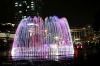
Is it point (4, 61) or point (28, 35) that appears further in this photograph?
point (28, 35)

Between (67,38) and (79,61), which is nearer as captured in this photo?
(79,61)

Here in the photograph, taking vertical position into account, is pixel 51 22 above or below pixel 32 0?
below

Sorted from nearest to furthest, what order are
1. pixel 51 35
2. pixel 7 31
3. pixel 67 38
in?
pixel 67 38, pixel 51 35, pixel 7 31

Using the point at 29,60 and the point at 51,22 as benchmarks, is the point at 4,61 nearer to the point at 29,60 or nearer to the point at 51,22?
the point at 29,60

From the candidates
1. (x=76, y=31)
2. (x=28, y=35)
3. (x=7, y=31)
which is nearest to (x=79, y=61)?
(x=28, y=35)

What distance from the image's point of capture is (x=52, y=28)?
2967 centimetres

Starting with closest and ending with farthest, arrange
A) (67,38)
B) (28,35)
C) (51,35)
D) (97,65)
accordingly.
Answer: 1. (97,65)
2. (67,38)
3. (51,35)
4. (28,35)

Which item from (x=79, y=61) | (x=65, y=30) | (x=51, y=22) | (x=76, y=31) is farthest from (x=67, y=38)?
(x=76, y=31)

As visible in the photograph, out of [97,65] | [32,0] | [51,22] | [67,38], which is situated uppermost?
[32,0]

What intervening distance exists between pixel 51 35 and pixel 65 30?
98.0 inches

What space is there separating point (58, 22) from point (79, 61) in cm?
1255

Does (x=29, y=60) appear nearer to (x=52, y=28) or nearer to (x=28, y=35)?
(x=52, y=28)

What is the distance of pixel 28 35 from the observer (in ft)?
114

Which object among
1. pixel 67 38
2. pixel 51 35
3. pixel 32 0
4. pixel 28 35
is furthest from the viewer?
pixel 32 0
